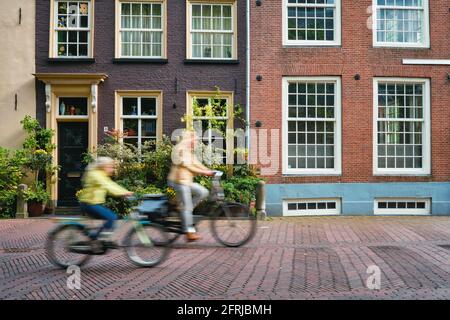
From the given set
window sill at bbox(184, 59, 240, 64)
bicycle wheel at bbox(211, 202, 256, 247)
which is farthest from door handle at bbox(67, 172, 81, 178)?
bicycle wheel at bbox(211, 202, 256, 247)

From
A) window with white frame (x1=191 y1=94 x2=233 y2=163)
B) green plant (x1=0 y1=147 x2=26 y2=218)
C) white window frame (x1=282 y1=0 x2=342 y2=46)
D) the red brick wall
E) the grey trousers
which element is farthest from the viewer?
white window frame (x1=282 y1=0 x2=342 y2=46)

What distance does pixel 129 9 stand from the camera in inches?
561

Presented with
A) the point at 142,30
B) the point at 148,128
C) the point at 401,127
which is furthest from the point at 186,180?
the point at 401,127

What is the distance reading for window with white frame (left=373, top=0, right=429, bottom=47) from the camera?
→ 46.6ft

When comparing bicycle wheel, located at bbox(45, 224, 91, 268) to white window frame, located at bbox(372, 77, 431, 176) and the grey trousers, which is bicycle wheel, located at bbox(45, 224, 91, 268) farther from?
white window frame, located at bbox(372, 77, 431, 176)

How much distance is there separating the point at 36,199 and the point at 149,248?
7.65 metres

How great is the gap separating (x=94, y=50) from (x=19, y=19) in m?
2.46

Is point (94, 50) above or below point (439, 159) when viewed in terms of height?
above

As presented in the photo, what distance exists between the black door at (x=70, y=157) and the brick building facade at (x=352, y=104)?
543cm

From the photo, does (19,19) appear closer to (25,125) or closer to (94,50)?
(94,50)

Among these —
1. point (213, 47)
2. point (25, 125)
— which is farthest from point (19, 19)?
point (213, 47)

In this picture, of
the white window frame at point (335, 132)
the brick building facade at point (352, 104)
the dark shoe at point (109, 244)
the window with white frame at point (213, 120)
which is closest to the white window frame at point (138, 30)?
the window with white frame at point (213, 120)

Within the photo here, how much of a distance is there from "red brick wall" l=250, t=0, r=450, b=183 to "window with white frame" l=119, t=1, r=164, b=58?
2.96m

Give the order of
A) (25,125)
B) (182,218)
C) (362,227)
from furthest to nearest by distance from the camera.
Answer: (25,125)
(362,227)
(182,218)
